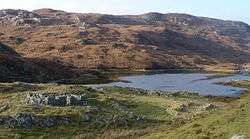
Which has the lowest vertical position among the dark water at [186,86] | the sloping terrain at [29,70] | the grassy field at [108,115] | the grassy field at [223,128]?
the dark water at [186,86]

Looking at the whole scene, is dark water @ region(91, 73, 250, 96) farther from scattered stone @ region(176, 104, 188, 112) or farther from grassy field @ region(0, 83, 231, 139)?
grassy field @ region(0, 83, 231, 139)

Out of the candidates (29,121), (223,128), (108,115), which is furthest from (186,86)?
(223,128)

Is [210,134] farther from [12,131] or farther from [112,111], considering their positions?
[112,111]

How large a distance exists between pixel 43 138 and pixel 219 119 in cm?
1766

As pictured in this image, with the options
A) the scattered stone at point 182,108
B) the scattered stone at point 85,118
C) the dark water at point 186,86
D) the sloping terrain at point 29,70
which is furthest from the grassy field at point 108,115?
the sloping terrain at point 29,70

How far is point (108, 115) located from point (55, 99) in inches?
273

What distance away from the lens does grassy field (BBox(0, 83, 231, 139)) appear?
46.3m

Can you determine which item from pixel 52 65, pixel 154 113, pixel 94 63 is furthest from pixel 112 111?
pixel 94 63

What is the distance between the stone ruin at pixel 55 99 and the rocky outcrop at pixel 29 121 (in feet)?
20.6

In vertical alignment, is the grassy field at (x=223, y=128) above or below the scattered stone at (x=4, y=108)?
above

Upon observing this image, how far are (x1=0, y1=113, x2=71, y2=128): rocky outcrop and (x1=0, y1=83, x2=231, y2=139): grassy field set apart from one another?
0.74 meters

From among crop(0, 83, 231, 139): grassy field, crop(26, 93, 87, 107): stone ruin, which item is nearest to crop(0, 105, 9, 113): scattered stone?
crop(0, 83, 231, 139): grassy field

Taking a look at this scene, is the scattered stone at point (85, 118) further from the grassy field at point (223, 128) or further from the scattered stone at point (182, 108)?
the grassy field at point (223, 128)

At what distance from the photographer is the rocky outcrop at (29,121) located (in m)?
48.2
